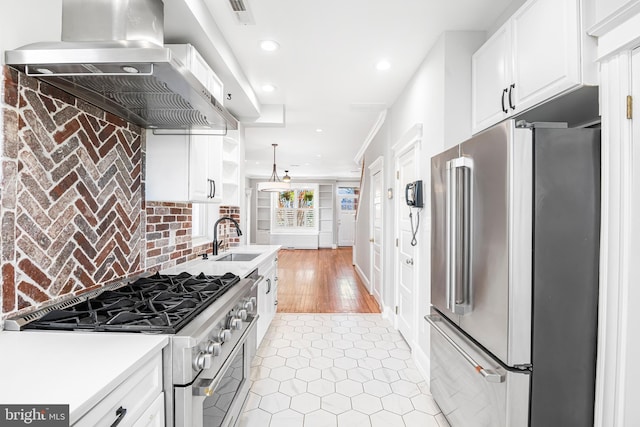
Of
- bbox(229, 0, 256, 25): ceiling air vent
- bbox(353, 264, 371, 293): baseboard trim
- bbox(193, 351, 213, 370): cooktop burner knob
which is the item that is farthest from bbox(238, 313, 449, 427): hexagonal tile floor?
bbox(229, 0, 256, 25): ceiling air vent

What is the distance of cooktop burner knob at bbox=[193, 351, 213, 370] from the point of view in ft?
3.59

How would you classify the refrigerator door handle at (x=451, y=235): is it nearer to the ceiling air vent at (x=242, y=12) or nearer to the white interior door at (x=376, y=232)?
the ceiling air vent at (x=242, y=12)

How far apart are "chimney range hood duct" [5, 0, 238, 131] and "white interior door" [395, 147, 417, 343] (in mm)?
1868

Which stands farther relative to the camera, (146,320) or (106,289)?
(106,289)

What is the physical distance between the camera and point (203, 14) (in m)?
1.83

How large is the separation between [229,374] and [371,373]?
54.6 inches

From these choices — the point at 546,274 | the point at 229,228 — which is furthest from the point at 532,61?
the point at 229,228

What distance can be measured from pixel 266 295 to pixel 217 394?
1572 mm


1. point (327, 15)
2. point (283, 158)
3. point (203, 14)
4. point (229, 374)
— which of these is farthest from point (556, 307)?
Result: point (283, 158)

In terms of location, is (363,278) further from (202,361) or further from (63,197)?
(63,197)

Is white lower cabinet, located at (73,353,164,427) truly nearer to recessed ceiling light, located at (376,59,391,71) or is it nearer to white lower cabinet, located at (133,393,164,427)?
white lower cabinet, located at (133,393,164,427)

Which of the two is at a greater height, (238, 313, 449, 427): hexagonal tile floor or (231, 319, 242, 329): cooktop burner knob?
(231, 319, 242, 329): cooktop burner knob

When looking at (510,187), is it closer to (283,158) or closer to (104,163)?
(104,163)

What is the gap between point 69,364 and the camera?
2.73 ft
